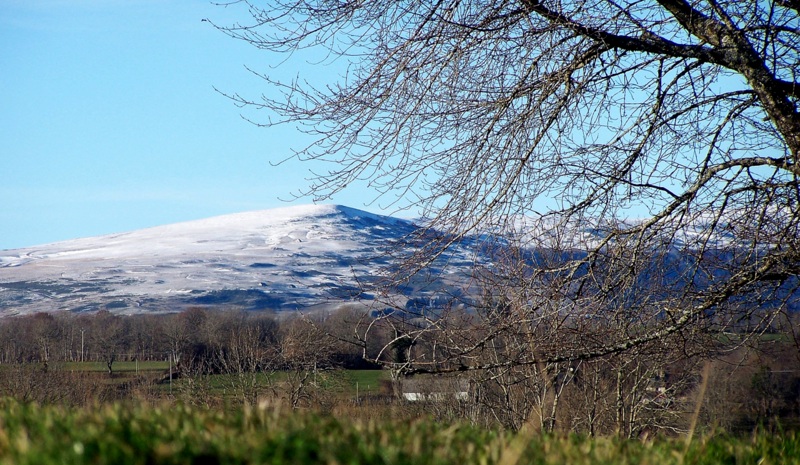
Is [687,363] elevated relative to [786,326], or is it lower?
lower

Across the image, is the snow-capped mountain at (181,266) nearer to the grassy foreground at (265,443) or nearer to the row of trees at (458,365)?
the row of trees at (458,365)

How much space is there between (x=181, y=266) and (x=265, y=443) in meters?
145

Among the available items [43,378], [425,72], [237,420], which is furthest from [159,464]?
[43,378]

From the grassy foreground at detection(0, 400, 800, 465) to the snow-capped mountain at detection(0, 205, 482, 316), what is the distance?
224 ft

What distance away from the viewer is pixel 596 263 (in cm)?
718

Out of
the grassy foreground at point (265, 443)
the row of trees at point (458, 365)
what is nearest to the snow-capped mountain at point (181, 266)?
the row of trees at point (458, 365)

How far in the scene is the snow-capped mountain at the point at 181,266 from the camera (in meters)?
103

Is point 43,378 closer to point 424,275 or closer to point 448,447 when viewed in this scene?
point 424,275

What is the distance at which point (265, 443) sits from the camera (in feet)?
8.18

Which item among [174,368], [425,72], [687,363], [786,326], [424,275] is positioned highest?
[425,72]

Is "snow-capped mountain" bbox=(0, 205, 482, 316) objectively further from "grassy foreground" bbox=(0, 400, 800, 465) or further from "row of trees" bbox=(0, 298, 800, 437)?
"grassy foreground" bbox=(0, 400, 800, 465)

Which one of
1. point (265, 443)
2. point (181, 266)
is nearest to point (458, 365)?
point (265, 443)

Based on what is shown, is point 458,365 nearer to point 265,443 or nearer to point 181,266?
point 265,443

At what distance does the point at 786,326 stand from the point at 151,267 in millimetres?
146196
